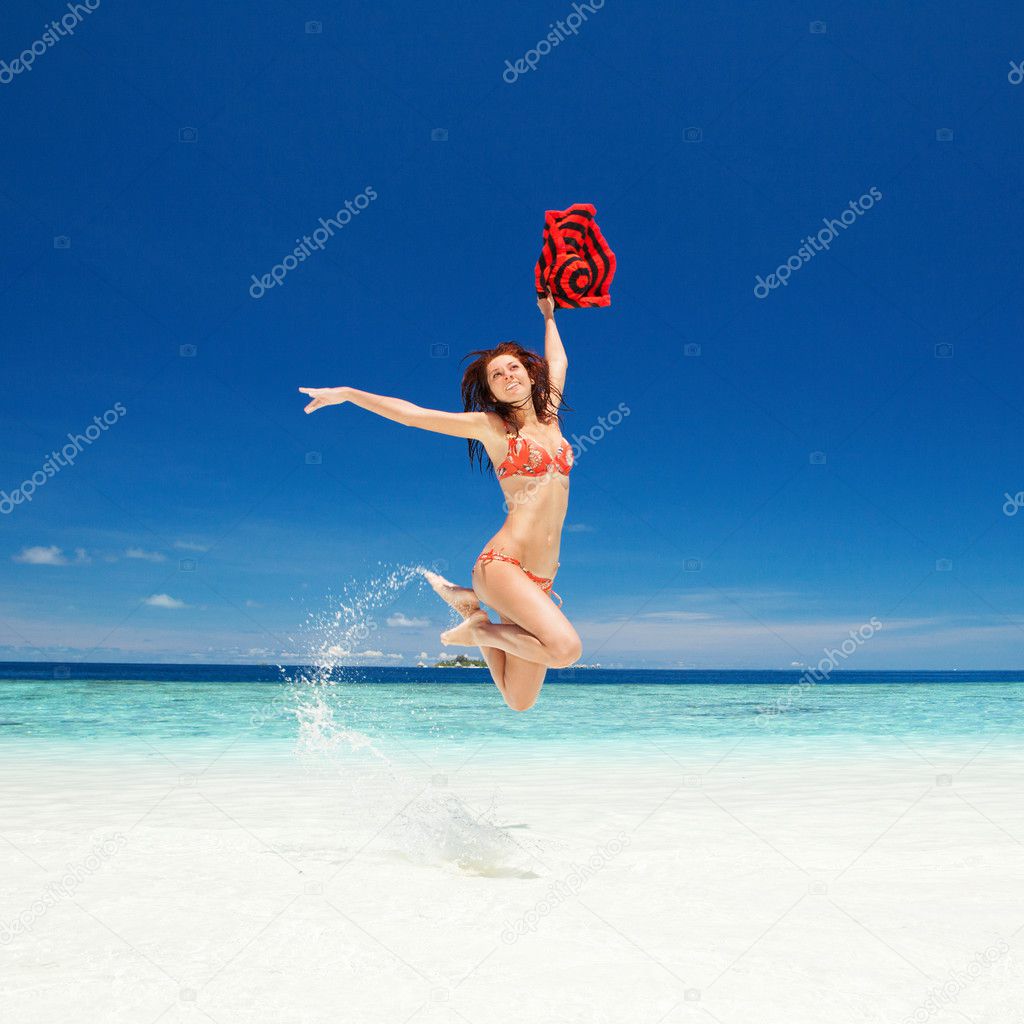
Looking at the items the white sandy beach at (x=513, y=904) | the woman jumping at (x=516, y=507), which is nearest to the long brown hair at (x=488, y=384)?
the woman jumping at (x=516, y=507)

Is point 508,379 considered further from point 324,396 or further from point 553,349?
point 324,396

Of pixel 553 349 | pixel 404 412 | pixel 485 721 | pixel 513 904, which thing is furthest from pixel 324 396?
pixel 485 721

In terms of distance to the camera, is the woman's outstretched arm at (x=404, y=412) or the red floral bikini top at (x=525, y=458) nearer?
the woman's outstretched arm at (x=404, y=412)

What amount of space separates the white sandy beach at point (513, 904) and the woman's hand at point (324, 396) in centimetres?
268

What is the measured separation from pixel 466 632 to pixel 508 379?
5.34 ft

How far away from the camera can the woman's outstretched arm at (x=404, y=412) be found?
4.75 metres

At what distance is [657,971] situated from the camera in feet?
12.0

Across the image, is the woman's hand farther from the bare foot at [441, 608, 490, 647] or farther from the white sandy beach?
the white sandy beach

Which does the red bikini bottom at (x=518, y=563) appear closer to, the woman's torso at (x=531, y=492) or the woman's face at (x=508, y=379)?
the woman's torso at (x=531, y=492)

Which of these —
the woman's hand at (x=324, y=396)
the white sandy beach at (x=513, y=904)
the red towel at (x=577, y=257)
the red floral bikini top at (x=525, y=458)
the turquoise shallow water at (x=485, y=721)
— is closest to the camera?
the white sandy beach at (x=513, y=904)

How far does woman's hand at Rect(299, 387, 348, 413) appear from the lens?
473 centimetres

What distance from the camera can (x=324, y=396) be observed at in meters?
4.75

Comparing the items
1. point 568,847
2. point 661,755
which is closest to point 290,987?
point 568,847

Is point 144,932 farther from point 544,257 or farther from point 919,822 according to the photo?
point 919,822
